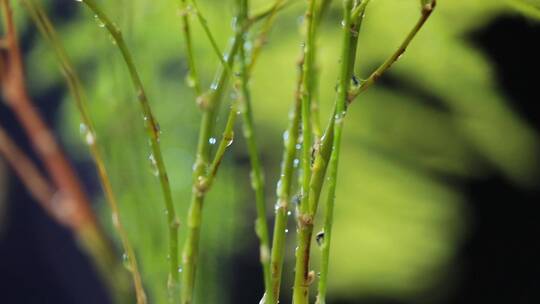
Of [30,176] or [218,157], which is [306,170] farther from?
[30,176]

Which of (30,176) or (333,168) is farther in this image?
(30,176)

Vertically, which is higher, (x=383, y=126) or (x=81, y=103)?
(x=81, y=103)

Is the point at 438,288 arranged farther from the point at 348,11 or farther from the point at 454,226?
the point at 348,11

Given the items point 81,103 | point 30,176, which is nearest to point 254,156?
point 81,103

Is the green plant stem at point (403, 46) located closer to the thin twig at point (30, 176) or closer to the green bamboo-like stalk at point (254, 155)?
the green bamboo-like stalk at point (254, 155)

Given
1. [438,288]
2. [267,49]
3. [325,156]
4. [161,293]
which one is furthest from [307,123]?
[438,288]

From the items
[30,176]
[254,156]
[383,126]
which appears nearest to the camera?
[254,156]

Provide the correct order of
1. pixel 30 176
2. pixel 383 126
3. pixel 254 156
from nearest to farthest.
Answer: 1. pixel 254 156
2. pixel 30 176
3. pixel 383 126
